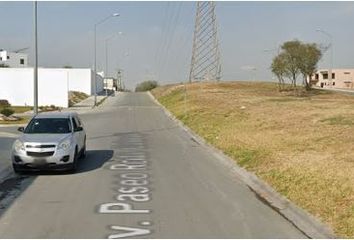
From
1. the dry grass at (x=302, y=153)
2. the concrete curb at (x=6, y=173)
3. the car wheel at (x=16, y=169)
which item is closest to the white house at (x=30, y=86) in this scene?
the dry grass at (x=302, y=153)

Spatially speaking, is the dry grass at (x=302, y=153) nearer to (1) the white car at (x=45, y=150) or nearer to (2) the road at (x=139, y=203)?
(2) the road at (x=139, y=203)

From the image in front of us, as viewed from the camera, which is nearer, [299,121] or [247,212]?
[247,212]

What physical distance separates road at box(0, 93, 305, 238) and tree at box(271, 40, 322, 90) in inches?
1858

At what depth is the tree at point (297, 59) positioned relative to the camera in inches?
2415

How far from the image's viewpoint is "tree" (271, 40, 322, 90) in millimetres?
61344

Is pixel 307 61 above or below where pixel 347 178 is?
above

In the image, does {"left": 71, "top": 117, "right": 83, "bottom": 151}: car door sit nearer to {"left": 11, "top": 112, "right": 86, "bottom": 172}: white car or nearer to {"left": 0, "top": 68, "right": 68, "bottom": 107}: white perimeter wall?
{"left": 11, "top": 112, "right": 86, "bottom": 172}: white car

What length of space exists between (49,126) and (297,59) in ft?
166

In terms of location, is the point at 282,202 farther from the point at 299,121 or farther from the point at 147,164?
the point at 299,121

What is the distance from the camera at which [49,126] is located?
14.7 metres

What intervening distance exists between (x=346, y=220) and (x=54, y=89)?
4798cm

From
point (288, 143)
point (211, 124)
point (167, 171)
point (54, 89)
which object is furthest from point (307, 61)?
point (167, 171)

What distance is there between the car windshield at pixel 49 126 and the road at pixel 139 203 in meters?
1.19

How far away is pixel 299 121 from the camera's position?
78.0 ft
